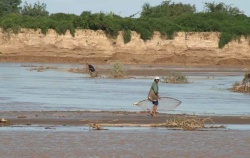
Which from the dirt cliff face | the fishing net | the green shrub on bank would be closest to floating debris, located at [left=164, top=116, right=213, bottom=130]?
the fishing net

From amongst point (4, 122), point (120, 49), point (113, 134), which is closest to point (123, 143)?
point (113, 134)

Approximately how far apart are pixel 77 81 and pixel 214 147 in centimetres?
2295

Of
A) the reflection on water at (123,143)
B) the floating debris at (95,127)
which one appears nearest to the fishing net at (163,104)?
the reflection on water at (123,143)

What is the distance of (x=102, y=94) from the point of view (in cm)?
3234

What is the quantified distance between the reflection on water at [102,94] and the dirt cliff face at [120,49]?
82.8 ft

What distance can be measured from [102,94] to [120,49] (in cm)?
3998

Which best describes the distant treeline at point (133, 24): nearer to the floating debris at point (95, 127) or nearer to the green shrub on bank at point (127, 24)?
the green shrub on bank at point (127, 24)

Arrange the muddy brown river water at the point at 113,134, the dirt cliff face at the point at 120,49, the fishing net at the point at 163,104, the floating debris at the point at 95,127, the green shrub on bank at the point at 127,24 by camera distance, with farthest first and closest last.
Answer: the green shrub on bank at the point at 127,24 → the dirt cliff face at the point at 120,49 → the fishing net at the point at 163,104 → the floating debris at the point at 95,127 → the muddy brown river water at the point at 113,134

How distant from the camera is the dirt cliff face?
69.4m

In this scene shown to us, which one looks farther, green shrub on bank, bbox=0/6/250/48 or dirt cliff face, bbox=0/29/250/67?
green shrub on bank, bbox=0/6/250/48

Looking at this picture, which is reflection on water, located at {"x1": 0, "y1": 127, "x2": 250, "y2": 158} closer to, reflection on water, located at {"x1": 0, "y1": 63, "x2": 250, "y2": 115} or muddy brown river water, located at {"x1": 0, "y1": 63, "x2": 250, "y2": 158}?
muddy brown river water, located at {"x1": 0, "y1": 63, "x2": 250, "y2": 158}

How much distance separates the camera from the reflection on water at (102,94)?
26.8m

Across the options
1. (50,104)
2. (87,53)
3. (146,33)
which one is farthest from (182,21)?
(50,104)

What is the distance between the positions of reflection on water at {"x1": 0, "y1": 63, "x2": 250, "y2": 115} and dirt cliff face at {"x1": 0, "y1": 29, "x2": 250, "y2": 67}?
2524 centimetres
